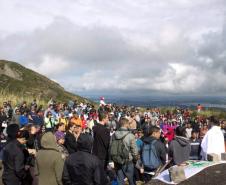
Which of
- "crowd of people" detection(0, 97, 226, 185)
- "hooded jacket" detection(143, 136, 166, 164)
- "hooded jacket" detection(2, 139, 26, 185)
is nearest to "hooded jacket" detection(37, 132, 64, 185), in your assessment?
"crowd of people" detection(0, 97, 226, 185)

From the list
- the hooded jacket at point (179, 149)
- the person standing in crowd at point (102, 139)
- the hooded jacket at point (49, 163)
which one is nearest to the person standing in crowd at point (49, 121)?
the person standing in crowd at point (102, 139)

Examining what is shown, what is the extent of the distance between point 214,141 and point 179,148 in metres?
1.08

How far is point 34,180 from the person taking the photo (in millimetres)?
9773

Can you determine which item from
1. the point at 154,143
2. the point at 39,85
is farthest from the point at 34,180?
the point at 39,85

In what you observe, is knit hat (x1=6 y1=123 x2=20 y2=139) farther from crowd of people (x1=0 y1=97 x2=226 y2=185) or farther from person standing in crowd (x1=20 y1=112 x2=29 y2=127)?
person standing in crowd (x1=20 y1=112 x2=29 y2=127)

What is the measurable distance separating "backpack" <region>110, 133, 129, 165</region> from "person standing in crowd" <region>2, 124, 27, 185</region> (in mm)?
2624

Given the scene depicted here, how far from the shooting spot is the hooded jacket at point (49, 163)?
795cm

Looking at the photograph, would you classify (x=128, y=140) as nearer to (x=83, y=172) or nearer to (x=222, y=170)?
(x=222, y=170)

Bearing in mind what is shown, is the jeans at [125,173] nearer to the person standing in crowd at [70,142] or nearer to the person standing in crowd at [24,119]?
the person standing in crowd at [70,142]

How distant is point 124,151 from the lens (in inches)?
430

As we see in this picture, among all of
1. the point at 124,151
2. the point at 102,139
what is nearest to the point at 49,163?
the point at 124,151

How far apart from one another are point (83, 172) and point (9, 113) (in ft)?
56.6

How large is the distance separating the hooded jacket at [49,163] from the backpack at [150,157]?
3.69 m

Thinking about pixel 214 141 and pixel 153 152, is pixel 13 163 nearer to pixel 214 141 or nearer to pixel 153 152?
pixel 153 152
